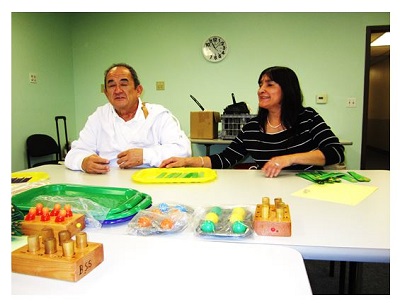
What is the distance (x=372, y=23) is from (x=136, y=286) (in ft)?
12.6

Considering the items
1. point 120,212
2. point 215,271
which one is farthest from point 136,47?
point 215,271

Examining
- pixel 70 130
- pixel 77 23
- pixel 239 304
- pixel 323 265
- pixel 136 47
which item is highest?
pixel 77 23

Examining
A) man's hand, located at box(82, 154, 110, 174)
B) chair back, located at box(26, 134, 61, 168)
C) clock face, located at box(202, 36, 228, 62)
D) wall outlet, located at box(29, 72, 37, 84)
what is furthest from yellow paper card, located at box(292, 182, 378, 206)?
wall outlet, located at box(29, 72, 37, 84)

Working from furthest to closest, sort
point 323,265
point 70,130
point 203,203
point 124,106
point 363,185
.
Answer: point 70,130
point 323,265
point 124,106
point 363,185
point 203,203

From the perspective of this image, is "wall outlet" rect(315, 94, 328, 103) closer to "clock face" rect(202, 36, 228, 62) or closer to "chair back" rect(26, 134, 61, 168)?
"clock face" rect(202, 36, 228, 62)

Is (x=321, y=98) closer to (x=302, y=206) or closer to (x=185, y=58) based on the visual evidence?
(x=185, y=58)

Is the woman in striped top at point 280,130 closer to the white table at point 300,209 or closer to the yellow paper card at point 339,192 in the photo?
the white table at point 300,209

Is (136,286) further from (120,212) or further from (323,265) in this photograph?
(323,265)

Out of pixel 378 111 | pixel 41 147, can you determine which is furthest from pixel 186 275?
pixel 378 111

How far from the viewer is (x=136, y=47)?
3.88 meters

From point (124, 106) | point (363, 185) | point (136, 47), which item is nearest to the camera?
point (363, 185)

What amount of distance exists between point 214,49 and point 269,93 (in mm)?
2228

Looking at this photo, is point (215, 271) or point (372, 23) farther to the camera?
point (372, 23)

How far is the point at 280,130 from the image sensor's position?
175 cm
